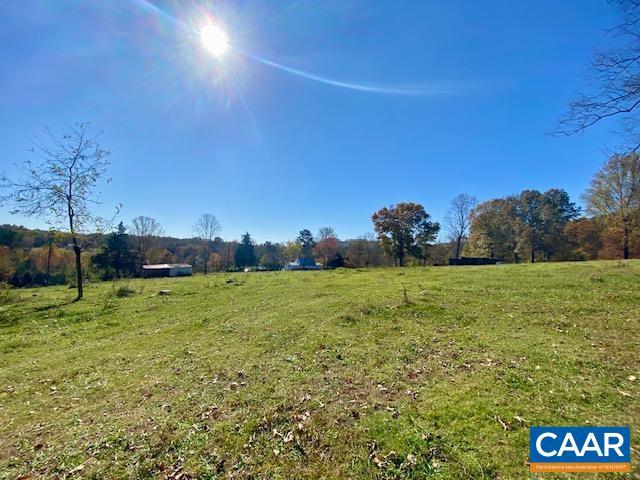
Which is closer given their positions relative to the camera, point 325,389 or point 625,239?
point 325,389

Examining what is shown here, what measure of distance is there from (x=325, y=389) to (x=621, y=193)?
136ft

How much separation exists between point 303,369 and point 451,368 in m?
3.01

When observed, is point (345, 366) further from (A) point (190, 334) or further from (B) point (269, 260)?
(B) point (269, 260)

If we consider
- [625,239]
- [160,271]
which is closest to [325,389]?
[625,239]

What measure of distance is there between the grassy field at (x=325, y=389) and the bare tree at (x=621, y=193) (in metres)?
27.5

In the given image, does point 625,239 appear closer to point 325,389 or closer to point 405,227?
point 405,227

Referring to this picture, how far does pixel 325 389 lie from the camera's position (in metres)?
5.15

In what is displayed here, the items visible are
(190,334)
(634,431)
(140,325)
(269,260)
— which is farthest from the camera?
(269,260)

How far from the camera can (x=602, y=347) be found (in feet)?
20.2

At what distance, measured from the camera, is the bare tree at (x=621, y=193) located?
94.3 feet

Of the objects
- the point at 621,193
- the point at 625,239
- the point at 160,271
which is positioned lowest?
the point at 160,271

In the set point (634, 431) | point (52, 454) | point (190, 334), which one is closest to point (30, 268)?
point (190, 334)

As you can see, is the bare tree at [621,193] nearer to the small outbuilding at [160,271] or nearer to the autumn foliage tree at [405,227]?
the autumn foliage tree at [405,227]

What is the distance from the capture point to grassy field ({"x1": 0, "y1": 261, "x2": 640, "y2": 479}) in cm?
355
